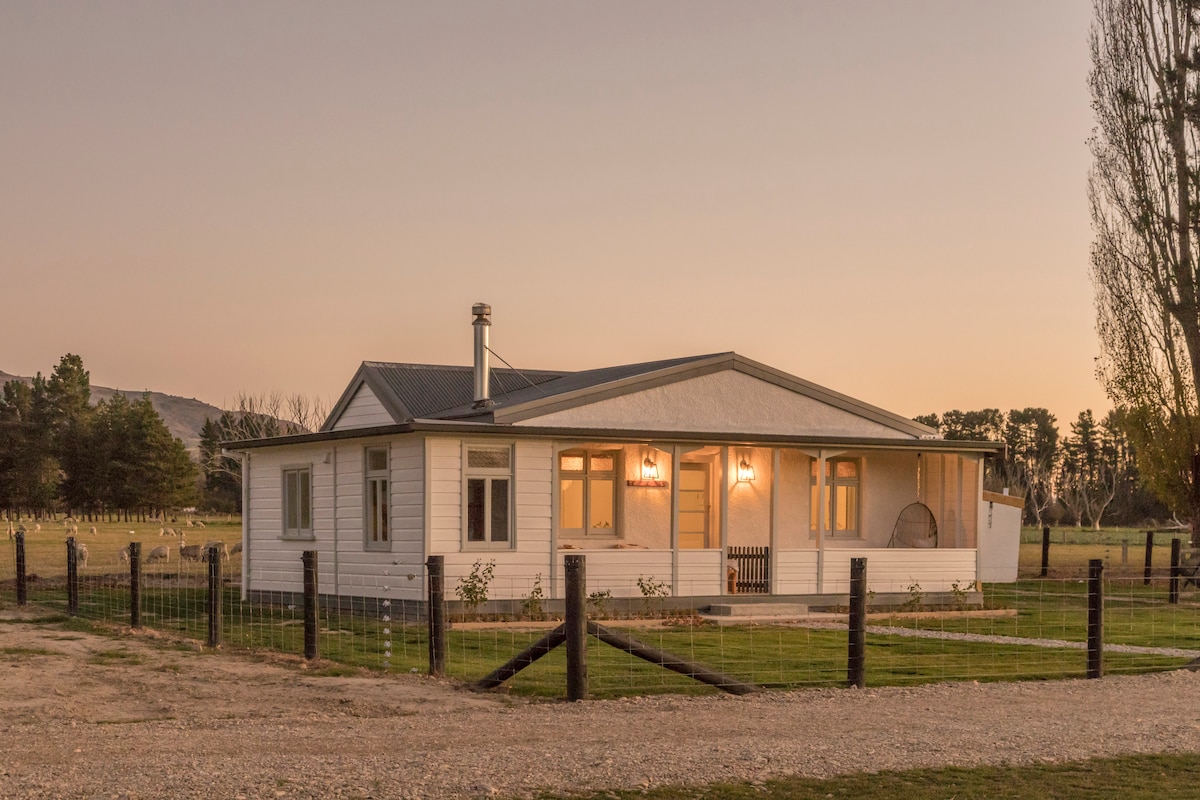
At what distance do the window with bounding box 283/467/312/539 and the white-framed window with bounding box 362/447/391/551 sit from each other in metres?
1.88

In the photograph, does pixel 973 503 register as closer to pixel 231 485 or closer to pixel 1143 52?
pixel 1143 52

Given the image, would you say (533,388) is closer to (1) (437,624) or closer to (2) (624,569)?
(2) (624,569)

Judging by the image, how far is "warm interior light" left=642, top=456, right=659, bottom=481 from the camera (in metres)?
23.0

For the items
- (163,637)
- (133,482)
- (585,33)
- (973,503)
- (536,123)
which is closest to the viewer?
(163,637)

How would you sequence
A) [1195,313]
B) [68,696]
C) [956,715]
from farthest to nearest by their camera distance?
[1195,313] < [68,696] < [956,715]

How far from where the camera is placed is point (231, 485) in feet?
358

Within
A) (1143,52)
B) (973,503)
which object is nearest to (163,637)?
(973,503)

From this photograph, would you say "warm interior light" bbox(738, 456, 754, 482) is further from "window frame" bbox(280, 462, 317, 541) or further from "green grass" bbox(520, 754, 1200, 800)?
"green grass" bbox(520, 754, 1200, 800)

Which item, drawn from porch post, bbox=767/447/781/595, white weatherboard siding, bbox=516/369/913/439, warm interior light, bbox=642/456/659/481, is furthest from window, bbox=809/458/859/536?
warm interior light, bbox=642/456/659/481

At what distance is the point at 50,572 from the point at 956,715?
83.1ft

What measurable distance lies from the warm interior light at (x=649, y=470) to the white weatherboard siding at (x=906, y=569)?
120 inches

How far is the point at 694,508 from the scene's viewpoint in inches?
960

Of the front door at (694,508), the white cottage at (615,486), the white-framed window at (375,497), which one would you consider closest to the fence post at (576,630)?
the white cottage at (615,486)

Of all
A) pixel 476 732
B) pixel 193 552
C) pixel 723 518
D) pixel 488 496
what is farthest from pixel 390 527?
pixel 193 552
